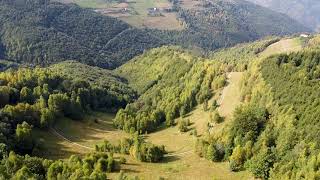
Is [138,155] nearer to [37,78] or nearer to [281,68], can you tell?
[281,68]

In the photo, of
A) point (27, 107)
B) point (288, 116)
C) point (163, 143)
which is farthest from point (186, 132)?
point (27, 107)

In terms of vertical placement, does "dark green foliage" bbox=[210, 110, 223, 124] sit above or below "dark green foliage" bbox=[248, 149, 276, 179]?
below

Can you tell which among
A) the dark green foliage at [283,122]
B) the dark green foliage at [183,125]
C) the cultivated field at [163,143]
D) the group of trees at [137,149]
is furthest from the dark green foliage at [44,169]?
the dark green foliage at [183,125]

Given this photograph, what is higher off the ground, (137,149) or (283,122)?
(283,122)

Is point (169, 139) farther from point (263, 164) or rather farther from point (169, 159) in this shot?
point (263, 164)

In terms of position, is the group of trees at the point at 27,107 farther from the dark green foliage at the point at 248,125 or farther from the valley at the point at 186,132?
the dark green foliage at the point at 248,125

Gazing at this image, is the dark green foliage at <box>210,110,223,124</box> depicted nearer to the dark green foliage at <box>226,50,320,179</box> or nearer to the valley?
the valley

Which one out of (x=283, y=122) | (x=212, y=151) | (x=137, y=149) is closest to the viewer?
(x=283, y=122)

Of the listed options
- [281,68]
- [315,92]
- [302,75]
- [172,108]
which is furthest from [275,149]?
[172,108]

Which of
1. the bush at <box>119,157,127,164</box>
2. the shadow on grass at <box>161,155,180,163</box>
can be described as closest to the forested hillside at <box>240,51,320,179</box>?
the shadow on grass at <box>161,155,180,163</box>
